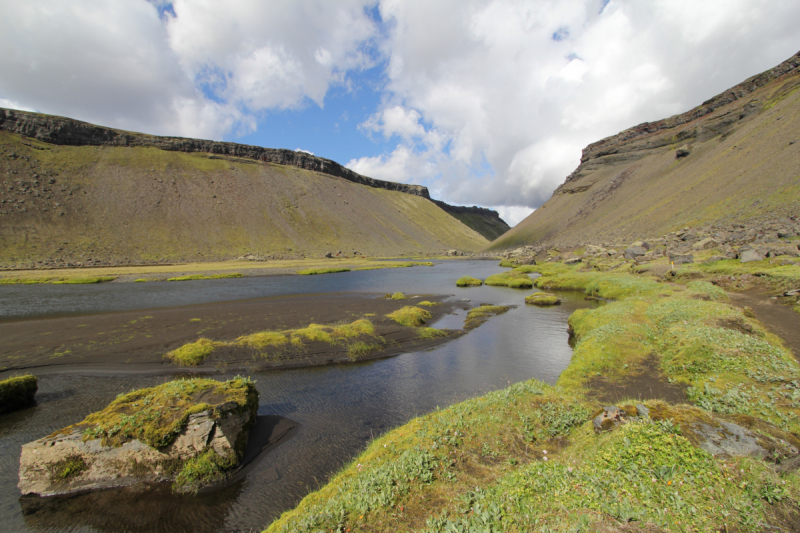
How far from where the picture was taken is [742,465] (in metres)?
5.93

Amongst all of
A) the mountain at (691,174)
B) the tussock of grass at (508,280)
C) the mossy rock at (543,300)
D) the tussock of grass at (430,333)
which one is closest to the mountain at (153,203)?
the mountain at (691,174)

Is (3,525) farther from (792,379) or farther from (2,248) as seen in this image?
(2,248)

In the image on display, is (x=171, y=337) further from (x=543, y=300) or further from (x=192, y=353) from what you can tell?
(x=543, y=300)

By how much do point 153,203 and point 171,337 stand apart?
11245 cm

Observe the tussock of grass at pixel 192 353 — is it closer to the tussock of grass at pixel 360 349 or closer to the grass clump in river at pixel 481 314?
the tussock of grass at pixel 360 349

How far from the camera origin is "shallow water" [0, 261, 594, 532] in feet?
29.7

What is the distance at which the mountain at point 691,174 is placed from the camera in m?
64.6

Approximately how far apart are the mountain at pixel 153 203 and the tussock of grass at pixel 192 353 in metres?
84.0

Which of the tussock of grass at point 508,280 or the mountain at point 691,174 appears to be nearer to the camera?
the tussock of grass at point 508,280

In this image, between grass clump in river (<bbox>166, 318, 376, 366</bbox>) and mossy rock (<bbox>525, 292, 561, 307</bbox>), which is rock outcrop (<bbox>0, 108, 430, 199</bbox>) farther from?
mossy rock (<bbox>525, 292, 561, 307</bbox>)

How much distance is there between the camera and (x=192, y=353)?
20281 millimetres

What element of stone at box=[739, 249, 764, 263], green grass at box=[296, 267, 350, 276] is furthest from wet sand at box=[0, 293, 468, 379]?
green grass at box=[296, 267, 350, 276]

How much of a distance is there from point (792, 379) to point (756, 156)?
98661 mm

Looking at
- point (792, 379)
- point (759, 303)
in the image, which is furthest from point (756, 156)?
point (792, 379)
